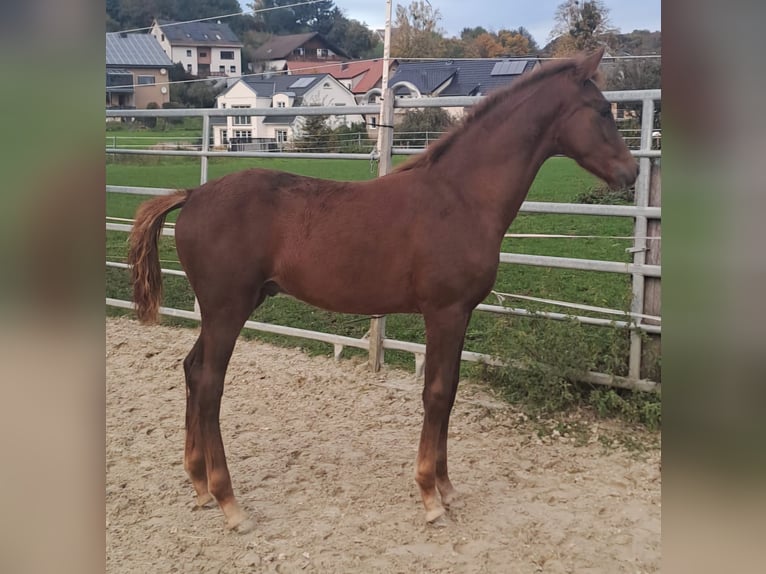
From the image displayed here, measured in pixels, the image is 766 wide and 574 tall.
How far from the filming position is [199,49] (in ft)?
19.7

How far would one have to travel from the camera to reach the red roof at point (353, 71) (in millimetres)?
6547

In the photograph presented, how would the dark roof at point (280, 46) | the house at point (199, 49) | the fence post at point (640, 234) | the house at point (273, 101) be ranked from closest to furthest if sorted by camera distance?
1. the fence post at point (640, 234)
2. the house at point (273, 101)
3. the house at point (199, 49)
4. the dark roof at point (280, 46)

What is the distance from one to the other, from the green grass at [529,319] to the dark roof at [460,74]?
891mm

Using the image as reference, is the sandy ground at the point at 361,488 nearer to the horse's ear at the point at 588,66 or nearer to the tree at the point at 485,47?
the horse's ear at the point at 588,66

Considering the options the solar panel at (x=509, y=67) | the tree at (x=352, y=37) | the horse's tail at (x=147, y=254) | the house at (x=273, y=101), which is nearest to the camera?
the horse's tail at (x=147, y=254)

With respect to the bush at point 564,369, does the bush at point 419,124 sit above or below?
above

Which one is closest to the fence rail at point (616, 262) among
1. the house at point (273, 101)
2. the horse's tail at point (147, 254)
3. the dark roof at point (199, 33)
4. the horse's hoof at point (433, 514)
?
the house at point (273, 101)

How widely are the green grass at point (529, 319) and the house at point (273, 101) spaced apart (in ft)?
0.79

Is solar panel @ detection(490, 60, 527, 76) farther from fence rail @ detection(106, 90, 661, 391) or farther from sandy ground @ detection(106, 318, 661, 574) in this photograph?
sandy ground @ detection(106, 318, 661, 574)

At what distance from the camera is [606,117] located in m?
2.41

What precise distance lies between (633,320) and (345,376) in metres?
1.84

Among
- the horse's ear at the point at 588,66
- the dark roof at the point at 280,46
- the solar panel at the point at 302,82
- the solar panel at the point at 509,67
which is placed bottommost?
the horse's ear at the point at 588,66

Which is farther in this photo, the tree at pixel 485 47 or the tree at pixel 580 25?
the tree at pixel 485 47

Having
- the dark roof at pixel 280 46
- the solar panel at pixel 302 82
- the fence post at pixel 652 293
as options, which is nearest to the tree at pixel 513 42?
the dark roof at pixel 280 46
